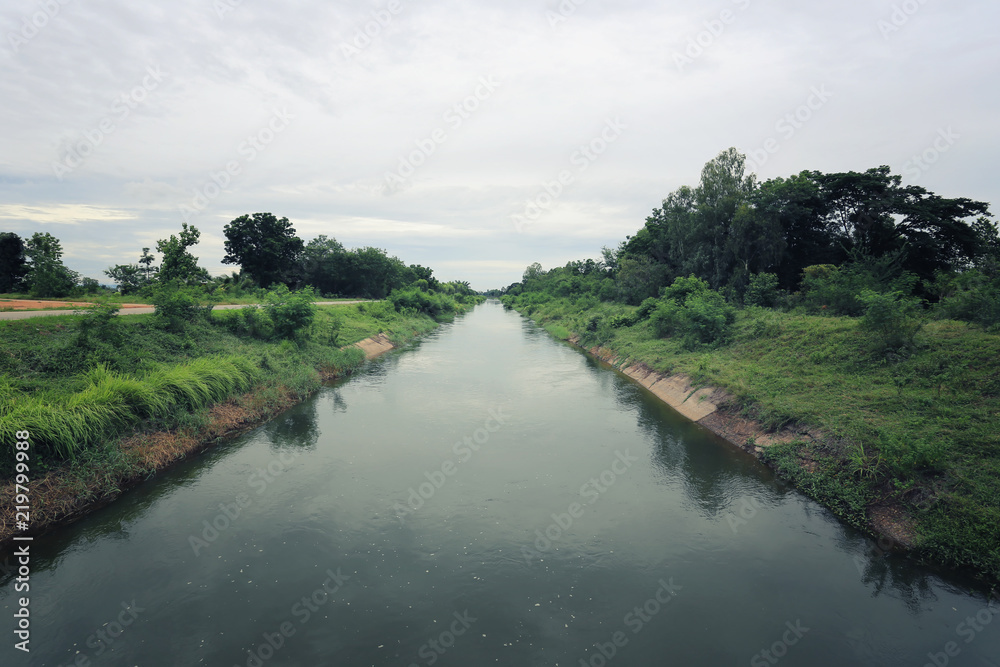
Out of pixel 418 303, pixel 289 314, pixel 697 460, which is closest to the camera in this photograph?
pixel 697 460

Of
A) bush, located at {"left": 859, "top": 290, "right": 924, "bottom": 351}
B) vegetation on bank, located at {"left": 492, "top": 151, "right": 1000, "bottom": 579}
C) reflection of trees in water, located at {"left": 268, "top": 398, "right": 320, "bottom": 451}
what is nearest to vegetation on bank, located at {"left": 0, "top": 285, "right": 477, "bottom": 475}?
reflection of trees in water, located at {"left": 268, "top": 398, "right": 320, "bottom": 451}

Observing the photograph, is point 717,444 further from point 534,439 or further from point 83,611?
point 83,611

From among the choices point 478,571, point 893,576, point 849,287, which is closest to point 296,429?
point 478,571

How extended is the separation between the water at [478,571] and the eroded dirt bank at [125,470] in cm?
37

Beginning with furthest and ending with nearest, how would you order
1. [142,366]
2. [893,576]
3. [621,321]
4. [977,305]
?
[621,321] → [977,305] → [142,366] → [893,576]

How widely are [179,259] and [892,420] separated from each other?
2747 centimetres

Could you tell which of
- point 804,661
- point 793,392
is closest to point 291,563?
point 804,661

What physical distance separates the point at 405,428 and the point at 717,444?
8.93m

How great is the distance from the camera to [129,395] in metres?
10.2

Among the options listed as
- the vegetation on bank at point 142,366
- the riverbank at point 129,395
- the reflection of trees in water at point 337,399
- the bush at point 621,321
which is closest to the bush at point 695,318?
the bush at point 621,321

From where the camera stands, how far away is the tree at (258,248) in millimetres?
45812

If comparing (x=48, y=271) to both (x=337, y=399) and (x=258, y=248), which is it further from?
(x=258, y=248)

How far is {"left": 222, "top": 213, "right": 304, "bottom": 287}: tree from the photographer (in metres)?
45.8

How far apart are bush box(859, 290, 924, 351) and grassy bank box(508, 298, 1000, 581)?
0.83 ft
